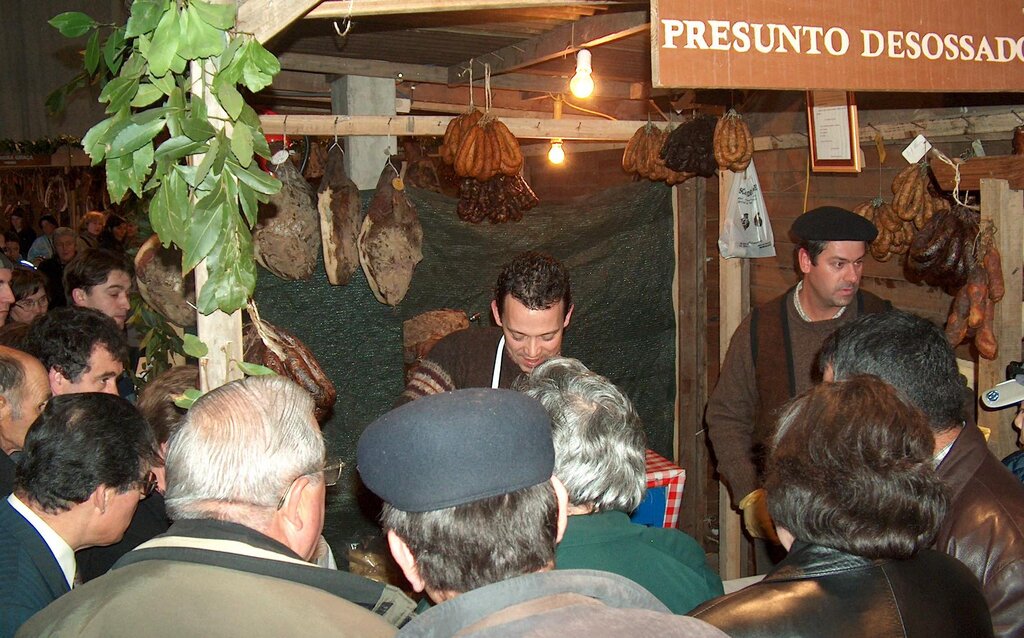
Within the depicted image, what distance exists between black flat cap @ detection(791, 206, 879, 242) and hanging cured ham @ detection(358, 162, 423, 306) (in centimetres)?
210

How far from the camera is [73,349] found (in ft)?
11.4

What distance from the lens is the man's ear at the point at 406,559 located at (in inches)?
58.6

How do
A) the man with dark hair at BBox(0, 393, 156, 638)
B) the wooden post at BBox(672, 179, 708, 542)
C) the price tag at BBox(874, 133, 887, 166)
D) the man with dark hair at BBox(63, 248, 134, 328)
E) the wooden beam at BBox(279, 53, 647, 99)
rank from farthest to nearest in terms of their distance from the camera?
the wooden post at BBox(672, 179, 708, 542)
the wooden beam at BBox(279, 53, 647, 99)
the man with dark hair at BBox(63, 248, 134, 328)
the price tag at BBox(874, 133, 887, 166)
the man with dark hair at BBox(0, 393, 156, 638)

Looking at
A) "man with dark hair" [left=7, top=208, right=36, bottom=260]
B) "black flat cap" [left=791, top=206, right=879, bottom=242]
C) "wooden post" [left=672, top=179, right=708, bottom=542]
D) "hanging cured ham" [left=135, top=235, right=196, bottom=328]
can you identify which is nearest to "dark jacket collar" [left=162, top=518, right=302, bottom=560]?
"hanging cured ham" [left=135, top=235, right=196, bottom=328]

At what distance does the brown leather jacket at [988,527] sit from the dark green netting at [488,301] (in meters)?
3.42

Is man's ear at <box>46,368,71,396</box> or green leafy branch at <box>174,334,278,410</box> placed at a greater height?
green leafy branch at <box>174,334,278,410</box>

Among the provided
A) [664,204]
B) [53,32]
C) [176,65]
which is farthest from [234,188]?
[664,204]

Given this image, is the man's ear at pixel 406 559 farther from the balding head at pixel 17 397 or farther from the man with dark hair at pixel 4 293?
the man with dark hair at pixel 4 293

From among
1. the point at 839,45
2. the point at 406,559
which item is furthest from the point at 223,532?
the point at 839,45

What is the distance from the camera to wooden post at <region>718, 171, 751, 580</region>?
5555 mm

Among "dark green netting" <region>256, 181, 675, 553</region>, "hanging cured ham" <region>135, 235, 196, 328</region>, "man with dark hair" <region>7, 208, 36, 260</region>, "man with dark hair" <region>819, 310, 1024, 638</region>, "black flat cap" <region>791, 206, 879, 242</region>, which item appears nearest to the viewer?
"man with dark hair" <region>819, 310, 1024, 638</region>

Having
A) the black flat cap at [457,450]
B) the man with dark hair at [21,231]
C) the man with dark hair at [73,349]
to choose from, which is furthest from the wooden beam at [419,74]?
the man with dark hair at [21,231]

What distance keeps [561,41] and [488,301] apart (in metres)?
1.67

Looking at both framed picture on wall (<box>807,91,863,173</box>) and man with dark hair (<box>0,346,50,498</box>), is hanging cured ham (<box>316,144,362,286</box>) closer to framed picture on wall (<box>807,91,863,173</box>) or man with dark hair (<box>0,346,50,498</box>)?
man with dark hair (<box>0,346,50,498</box>)
